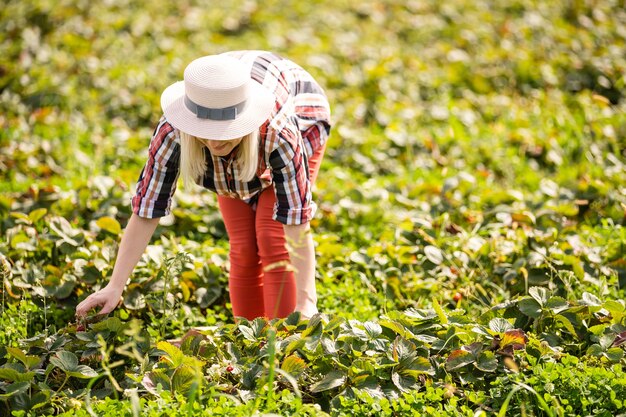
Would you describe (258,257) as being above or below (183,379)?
below

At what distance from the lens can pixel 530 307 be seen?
2764 millimetres

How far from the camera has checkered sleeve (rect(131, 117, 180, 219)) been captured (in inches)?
104

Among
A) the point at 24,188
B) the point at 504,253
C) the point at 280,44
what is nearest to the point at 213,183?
the point at 504,253

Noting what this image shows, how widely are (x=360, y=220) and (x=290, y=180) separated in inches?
58.9

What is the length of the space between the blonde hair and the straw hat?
67mm

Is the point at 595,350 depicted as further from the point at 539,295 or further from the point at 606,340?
the point at 539,295

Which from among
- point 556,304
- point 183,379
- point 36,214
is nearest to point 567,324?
point 556,304

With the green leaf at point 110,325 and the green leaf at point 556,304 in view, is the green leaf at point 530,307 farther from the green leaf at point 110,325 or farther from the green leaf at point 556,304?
the green leaf at point 110,325

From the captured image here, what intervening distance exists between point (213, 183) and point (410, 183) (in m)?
1.96

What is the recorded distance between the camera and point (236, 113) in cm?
246

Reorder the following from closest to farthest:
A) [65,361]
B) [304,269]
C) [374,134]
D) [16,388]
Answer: [16,388] < [65,361] < [304,269] < [374,134]

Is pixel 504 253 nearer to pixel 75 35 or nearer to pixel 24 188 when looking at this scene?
pixel 24 188

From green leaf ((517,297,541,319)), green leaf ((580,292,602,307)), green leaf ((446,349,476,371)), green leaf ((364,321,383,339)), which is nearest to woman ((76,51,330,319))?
green leaf ((364,321,383,339))

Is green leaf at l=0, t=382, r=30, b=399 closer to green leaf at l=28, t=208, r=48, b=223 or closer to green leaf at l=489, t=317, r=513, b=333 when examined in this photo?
green leaf at l=28, t=208, r=48, b=223
